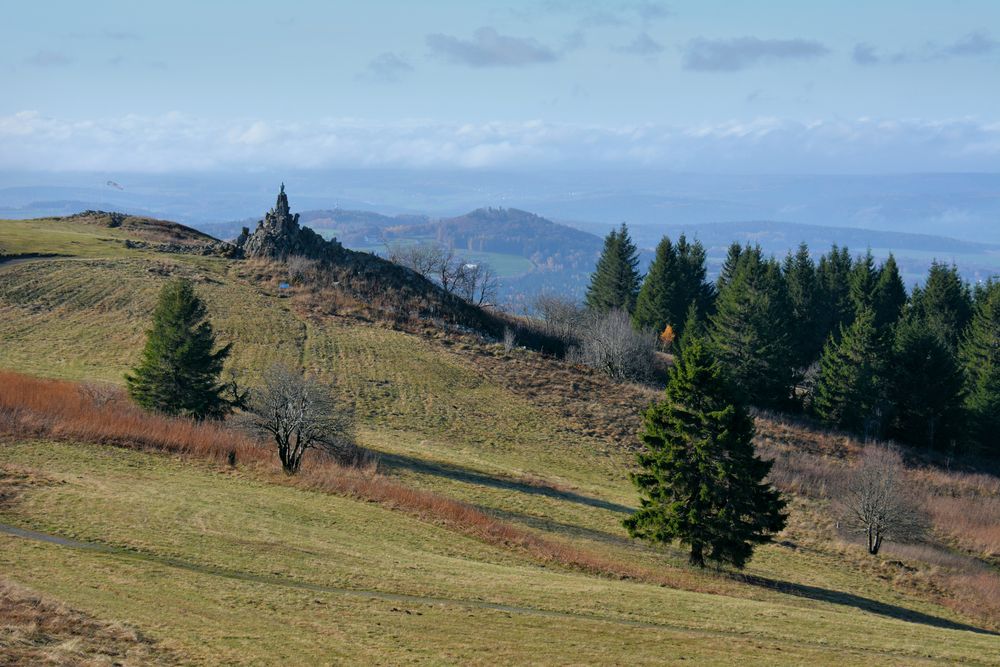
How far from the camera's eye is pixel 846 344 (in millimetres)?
65438

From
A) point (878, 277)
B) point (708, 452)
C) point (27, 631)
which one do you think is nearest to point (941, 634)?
point (708, 452)

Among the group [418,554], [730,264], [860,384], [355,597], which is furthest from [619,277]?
[355,597]

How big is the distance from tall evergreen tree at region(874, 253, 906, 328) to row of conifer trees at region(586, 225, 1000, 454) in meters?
0.13

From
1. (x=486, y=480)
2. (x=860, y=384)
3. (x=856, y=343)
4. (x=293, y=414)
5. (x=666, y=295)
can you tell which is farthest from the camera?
(x=666, y=295)

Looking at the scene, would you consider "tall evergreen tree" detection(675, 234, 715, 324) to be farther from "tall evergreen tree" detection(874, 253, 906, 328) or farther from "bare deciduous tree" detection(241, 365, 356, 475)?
"bare deciduous tree" detection(241, 365, 356, 475)

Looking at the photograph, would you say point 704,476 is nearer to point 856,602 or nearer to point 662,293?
point 856,602

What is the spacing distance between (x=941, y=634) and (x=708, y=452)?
32.0ft

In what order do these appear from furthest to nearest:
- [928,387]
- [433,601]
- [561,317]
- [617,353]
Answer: [561,317]
[617,353]
[928,387]
[433,601]

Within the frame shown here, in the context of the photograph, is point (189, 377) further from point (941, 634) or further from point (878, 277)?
point (878, 277)

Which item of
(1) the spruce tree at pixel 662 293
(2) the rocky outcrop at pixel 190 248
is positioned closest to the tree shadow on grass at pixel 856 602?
(2) the rocky outcrop at pixel 190 248

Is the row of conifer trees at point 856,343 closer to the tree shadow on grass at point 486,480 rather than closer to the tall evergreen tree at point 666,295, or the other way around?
the tall evergreen tree at point 666,295

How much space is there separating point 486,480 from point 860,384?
1468 inches

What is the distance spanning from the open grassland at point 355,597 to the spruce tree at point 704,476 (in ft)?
12.1

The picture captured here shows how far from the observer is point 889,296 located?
3652 inches
